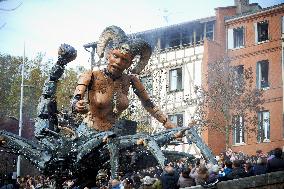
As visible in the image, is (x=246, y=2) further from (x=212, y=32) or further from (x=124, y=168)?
(x=124, y=168)

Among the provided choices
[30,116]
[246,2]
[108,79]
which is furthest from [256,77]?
[108,79]

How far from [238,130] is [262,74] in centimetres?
392

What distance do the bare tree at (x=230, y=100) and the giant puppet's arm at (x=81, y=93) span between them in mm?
19568

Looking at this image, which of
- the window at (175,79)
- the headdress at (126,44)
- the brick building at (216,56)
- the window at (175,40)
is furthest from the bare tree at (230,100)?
the headdress at (126,44)

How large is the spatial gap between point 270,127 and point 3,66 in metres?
22.6

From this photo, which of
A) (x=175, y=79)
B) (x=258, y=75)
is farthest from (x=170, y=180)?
(x=175, y=79)

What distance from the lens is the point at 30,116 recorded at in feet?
139

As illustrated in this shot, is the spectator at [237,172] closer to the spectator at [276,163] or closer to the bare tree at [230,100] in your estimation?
the spectator at [276,163]

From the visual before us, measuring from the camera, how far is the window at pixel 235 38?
3388 centimetres

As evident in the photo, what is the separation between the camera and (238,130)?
29.7m

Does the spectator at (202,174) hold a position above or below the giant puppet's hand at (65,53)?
below

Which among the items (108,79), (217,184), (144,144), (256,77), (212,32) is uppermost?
(212,32)

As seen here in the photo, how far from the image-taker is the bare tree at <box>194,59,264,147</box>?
88.2 ft

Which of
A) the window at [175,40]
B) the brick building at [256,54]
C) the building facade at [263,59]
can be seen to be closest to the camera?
the building facade at [263,59]
